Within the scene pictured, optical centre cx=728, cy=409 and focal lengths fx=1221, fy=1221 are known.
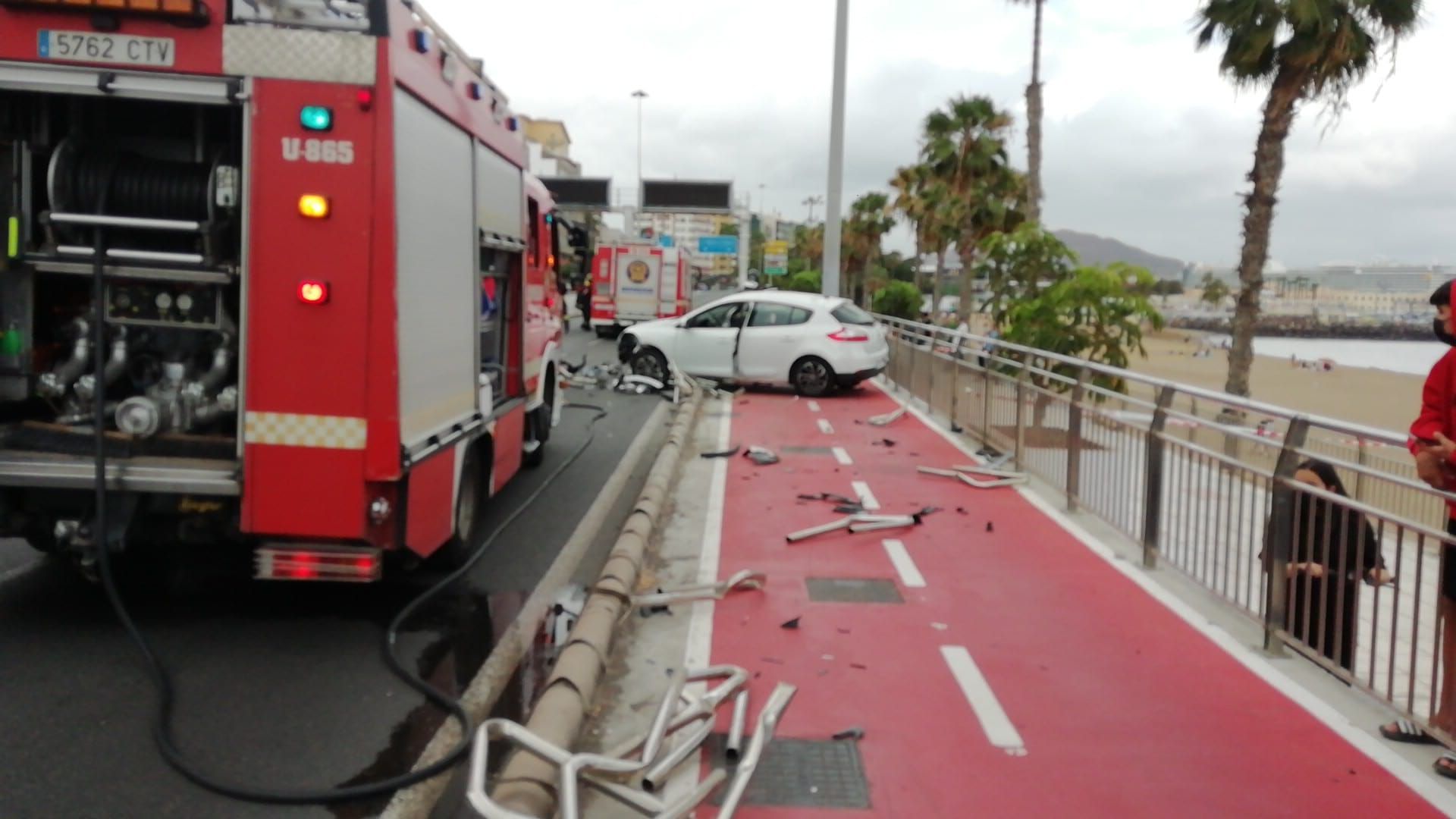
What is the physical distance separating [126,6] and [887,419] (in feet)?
39.4

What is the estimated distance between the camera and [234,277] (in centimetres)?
610

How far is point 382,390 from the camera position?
19.1 ft

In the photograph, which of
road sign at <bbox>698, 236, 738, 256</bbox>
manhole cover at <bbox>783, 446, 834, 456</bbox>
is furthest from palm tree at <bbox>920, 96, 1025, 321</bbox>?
road sign at <bbox>698, 236, 738, 256</bbox>

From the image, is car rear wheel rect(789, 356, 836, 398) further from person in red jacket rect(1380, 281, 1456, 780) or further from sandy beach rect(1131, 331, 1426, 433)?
sandy beach rect(1131, 331, 1426, 433)

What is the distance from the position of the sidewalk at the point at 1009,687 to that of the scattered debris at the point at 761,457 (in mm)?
2824

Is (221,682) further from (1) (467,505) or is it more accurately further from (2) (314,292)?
(1) (467,505)

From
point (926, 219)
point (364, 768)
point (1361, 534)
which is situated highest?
point (926, 219)

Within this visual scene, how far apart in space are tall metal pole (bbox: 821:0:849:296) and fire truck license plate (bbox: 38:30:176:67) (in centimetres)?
2038

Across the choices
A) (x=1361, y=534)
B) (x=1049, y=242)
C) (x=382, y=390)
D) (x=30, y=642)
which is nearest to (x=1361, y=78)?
(x=1049, y=242)

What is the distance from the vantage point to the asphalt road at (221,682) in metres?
4.56

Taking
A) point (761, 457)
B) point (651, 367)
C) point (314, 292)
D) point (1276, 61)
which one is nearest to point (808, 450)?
point (761, 457)

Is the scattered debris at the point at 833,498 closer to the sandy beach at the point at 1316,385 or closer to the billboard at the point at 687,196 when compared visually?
the sandy beach at the point at 1316,385

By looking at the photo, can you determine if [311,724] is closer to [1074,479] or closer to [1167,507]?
[1167,507]

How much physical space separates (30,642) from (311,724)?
1970 mm
